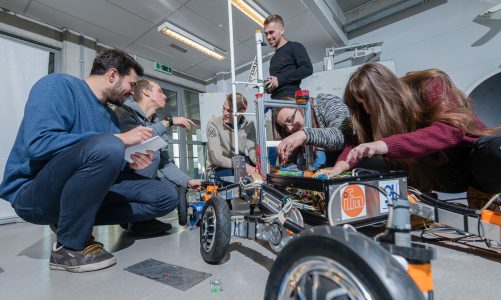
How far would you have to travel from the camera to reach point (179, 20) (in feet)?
11.2

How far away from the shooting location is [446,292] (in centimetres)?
65

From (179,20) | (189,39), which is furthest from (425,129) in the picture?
(189,39)

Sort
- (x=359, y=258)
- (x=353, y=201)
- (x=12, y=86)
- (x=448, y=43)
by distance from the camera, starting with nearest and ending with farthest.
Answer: (x=359, y=258) → (x=353, y=201) → (x=12, y=86) → (x=448, y=43)

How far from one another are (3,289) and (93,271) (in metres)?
→ 0.25

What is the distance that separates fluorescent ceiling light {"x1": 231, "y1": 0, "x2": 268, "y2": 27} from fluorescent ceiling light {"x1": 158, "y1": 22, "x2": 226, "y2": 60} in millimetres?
982

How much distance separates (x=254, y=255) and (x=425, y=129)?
834mm

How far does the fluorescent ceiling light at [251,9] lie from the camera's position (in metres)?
3.02

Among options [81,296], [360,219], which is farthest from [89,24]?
[360,219]

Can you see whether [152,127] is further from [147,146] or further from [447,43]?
[447,43]

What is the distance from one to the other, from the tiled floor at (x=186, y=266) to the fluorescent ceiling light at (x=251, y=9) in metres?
2.83

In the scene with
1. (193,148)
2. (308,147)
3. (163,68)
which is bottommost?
(308,147)

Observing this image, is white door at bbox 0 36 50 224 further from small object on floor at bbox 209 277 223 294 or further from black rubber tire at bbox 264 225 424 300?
black rubber tire at bbox 264 225 424 300

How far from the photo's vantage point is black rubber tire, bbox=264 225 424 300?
313 mm

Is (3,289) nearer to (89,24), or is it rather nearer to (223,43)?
(89,24)
